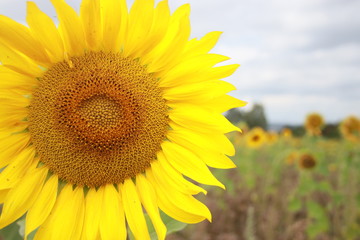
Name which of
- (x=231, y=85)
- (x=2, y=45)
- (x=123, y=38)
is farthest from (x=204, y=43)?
(x=2, y=45)

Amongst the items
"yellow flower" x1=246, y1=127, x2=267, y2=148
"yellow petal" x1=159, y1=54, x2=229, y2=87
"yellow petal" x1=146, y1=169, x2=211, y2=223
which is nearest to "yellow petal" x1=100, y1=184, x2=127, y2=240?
"yellow petal" x1=146, y1=169, x2=211, y2=223

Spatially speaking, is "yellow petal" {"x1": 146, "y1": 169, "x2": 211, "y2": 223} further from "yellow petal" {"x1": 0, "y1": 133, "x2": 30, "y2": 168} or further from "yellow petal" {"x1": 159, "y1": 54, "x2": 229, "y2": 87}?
"yellow petal" {"x1": 0, "y1": 133, "x2": 30, "y2": 168}

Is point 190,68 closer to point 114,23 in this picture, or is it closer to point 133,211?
point 114,23

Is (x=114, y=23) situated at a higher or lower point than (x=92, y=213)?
higher

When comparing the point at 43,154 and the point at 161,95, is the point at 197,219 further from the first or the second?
the point at 43,154

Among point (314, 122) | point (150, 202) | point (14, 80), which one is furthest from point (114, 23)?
point (314, 122)
